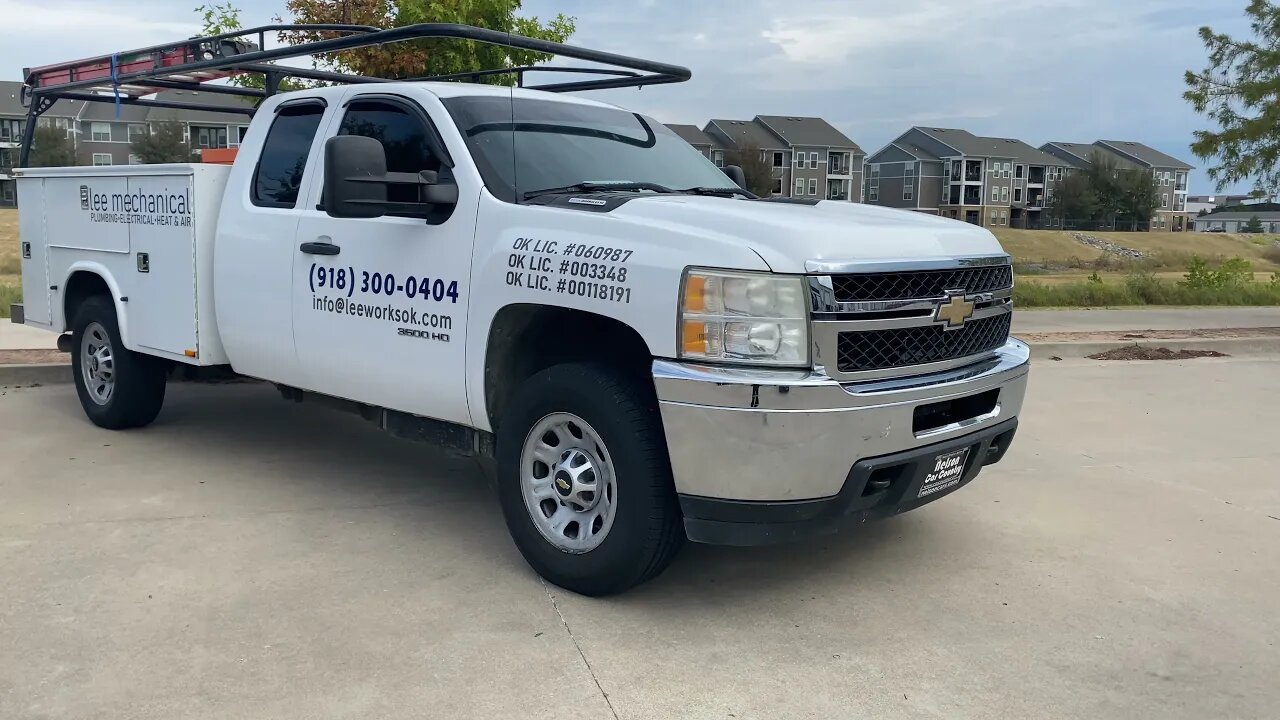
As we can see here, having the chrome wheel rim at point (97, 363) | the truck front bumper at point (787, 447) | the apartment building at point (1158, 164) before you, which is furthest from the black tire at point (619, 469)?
the apartment building at point (1158, 164)

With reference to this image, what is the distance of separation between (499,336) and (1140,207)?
3857 inches

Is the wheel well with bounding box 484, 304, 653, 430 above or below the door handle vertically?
below

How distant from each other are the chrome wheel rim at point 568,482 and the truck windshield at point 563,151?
40.5 inches

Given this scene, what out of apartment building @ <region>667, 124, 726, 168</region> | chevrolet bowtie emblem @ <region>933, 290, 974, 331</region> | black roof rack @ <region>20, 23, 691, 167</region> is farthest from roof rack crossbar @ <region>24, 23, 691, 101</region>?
apartment building @ <region>667, 124, 726, 168</region>

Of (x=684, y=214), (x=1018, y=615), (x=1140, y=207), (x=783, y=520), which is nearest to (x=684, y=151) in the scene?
(x=684, y=214)

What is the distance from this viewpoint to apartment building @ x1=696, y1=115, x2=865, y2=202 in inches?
3344

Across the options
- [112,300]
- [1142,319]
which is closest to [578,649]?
[112,300]

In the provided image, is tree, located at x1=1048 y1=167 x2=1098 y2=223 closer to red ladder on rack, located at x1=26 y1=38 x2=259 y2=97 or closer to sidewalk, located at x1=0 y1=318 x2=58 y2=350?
sidewalk, located at x1=0 y1=318 x2=58 y2=350

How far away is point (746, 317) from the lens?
3.73 metres

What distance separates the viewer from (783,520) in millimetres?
3850

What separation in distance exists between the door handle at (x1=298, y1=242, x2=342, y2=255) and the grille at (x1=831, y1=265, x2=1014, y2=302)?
251 cm

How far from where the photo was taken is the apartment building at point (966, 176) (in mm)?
97750

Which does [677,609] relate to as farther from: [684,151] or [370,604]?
[684,151]

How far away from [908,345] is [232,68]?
4364 mm
